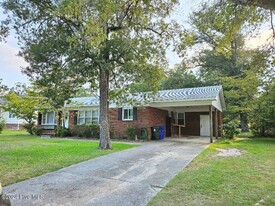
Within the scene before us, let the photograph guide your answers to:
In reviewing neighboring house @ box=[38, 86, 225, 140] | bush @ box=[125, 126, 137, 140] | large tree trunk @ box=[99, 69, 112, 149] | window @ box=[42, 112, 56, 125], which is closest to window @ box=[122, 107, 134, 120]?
neighboring house @ box=[38, 86, 225, 140]

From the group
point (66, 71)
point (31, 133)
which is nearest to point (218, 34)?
point (66, 71)

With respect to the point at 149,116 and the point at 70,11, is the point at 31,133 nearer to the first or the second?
the point at 149,116

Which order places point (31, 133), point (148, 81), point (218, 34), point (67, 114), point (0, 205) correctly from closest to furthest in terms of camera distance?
1. point (0, 205)
2. point (218, 34)
3. point (148, 81)
4. point (67, 114)
5. point (31, 133)

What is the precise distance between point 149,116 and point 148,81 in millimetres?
4415

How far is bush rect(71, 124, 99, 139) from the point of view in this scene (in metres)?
17.0

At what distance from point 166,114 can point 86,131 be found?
704cm

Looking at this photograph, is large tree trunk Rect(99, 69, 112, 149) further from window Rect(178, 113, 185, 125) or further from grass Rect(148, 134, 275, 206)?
window Rect(178, 113, 185, 125)

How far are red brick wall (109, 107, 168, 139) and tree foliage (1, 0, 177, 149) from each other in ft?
12.9

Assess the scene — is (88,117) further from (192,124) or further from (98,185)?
(98,185)

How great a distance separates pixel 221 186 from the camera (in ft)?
15.4

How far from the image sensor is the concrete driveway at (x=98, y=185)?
3.96 m

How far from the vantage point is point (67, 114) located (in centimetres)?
1909

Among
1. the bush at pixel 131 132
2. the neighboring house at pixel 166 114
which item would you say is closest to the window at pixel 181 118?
the neighboring house at pixel 166 114

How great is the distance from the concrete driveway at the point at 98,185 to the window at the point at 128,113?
29.0 feet
